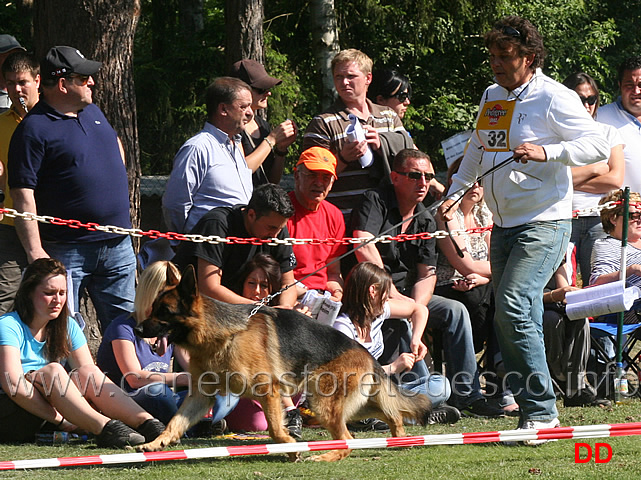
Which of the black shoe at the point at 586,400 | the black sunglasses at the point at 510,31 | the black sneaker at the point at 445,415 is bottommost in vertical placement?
the black shoe at the point at 586,400

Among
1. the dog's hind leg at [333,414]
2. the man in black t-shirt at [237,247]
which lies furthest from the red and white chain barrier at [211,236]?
the dog's hind leg at [333,414]

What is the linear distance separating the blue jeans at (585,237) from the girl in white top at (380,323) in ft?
6.03

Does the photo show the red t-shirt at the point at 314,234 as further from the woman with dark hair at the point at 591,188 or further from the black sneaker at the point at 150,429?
the woman with dark hair at the point at 591,188

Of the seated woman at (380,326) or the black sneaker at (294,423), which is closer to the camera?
the black sneaker at (294,423)

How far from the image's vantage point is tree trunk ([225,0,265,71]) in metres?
11.8

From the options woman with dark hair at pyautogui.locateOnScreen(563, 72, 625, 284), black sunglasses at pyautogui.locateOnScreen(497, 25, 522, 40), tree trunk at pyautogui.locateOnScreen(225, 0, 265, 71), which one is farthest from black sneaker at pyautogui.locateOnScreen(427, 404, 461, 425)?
tree trunk at pyautogui.locateOnScreen(225, 0, 265, 71)

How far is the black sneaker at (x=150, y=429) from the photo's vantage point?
18.5ft

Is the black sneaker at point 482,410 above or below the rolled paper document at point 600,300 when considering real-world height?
below

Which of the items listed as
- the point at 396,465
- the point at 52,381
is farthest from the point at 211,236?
the point at 396,465

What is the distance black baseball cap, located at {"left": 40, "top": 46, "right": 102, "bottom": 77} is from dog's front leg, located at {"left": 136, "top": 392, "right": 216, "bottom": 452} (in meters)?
2.40

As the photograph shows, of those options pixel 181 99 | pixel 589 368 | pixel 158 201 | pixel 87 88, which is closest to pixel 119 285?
pixel 87 88

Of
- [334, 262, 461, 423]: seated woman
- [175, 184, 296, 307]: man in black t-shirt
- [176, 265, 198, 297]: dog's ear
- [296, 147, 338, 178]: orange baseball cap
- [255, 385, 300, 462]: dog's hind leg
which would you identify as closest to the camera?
[176, 265, 198, 297]: dog's ear

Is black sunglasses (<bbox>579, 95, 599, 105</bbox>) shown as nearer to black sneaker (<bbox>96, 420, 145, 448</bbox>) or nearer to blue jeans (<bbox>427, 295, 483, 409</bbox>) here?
blue jeans (<bbox>427, 295, 483, 409</bbox>)

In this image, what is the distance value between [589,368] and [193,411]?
3782 mm
